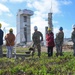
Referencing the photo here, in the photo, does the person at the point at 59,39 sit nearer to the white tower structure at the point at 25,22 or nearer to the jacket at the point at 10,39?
the jacket at the point at 10,39

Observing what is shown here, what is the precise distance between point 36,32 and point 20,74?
7.74 m

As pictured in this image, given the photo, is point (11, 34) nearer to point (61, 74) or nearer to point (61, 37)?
point (61, 37)

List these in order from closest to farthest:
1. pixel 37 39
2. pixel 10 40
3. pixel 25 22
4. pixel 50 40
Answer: pixel 10 40, pixel 37 39, pixel 50 40, pixel 25 22

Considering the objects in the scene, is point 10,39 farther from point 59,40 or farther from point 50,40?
point 59,40

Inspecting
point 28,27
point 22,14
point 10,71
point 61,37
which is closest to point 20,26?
point 28,27

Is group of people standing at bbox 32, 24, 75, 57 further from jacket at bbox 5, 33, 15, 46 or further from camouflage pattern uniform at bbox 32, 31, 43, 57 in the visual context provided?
jacket at bbox 5, 33, 15, 46

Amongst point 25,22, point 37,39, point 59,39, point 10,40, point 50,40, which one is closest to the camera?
point 10,40

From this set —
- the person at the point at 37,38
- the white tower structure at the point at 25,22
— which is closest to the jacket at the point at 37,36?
the person at the point at 37,38

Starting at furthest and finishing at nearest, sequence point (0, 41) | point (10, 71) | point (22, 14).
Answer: point (22, 14), point (0, 41), point (10, 71)

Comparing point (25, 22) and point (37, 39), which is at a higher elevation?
point (25, 22)

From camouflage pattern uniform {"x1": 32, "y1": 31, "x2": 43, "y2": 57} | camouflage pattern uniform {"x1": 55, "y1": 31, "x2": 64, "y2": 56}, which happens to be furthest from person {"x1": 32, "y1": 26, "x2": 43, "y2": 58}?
camouflage pattern uniform {"x1": 55, "y1": 31, "x2": 64, "y2": 56}

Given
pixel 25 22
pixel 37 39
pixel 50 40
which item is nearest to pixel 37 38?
pixel 37 39

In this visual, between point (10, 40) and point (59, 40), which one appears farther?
point (59, 40)

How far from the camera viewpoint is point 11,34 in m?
15.3
